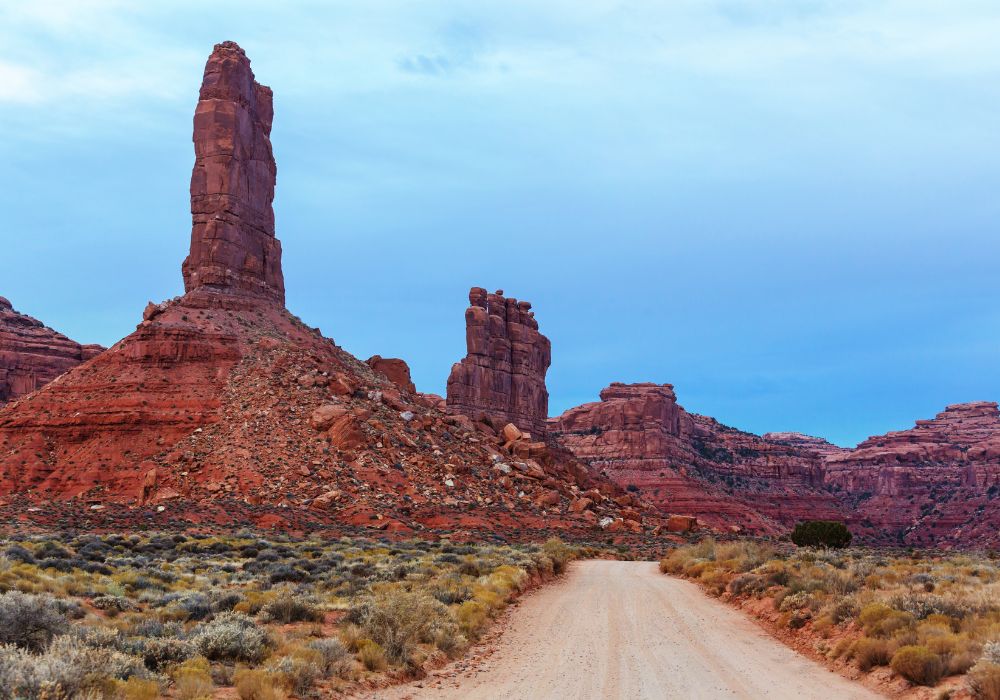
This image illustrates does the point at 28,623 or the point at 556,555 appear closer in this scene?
the point at 28,623

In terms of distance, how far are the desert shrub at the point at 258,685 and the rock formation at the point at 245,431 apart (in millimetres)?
32233

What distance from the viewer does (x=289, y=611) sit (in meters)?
16.5

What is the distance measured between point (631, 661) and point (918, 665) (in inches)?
187

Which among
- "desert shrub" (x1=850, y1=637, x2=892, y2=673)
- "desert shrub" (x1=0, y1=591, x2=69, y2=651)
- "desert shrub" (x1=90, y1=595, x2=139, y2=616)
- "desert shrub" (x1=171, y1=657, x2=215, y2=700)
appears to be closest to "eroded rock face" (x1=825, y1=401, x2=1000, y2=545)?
"desert shrub" (x1=850, y1=637, x2=892, y2=673)

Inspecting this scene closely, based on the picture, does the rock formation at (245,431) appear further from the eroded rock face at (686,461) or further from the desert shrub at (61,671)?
the eroded rock face at (686,461)

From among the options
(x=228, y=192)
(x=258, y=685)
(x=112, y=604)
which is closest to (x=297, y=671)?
(x=258, y=685)

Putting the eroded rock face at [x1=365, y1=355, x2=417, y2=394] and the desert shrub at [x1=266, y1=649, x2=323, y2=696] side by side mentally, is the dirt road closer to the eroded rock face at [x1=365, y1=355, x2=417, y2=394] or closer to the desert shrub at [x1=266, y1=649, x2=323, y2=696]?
the desert shrub at [x1=266, y1=649, x2=323, y2=696]

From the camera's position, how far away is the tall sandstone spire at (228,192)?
225 ft

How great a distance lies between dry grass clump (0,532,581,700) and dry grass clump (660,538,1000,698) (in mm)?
7168

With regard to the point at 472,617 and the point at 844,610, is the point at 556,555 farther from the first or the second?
the point at 844,610

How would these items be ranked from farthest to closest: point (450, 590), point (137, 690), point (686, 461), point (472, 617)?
point (686, 461)
point (450, 590)
point (472, 617)
point (137, 690)

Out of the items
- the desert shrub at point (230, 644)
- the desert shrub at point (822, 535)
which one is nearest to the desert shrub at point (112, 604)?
the desert shrub at point (230, 644)

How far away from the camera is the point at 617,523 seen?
→ 59438 millimetres

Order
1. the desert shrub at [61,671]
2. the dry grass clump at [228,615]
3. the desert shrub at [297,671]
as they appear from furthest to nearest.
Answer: the desert shrub at [297,671]
the dry grass clump at [228,615]
the desert shrub at [61,671]
